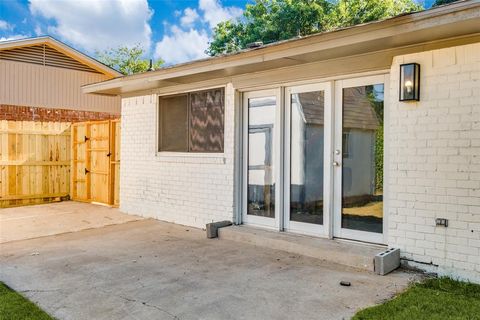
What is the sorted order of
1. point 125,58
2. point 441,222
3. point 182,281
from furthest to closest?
point 125,58
point 441,222
point 182,281

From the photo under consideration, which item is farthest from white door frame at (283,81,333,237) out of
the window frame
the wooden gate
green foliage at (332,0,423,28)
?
green foliage at (332,0,423,28)

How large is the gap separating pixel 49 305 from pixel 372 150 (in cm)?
390

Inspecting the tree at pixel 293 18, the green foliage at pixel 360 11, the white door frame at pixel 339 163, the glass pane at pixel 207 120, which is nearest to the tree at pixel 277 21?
the tree at pixel 293 18

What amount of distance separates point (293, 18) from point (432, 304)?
18.9 meters

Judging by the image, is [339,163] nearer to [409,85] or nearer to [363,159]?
[363,159]

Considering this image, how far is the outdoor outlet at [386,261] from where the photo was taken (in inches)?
169

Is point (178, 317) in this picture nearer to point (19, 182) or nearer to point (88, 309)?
point (88, 309)

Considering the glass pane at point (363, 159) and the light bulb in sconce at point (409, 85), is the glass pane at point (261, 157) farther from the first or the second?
the light bulb in sconce at point (409, 85)

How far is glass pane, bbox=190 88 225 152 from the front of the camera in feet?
22.1

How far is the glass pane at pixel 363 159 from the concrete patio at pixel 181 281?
0.83 m

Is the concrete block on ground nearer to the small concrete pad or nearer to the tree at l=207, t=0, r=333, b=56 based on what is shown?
the small concrete pad

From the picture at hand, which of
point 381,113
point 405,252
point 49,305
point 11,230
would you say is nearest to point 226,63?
point 381,113

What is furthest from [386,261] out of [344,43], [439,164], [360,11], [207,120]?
[360,11]

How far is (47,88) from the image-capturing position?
12.9 m
